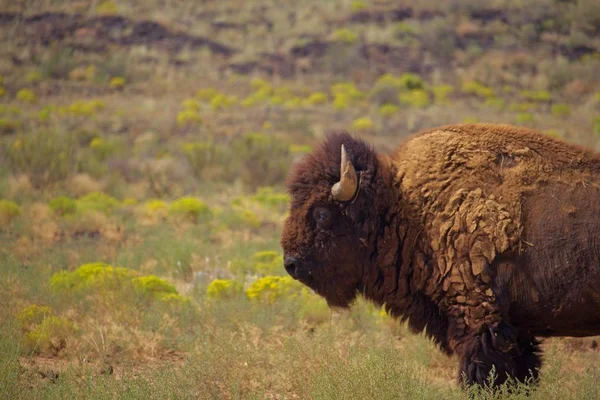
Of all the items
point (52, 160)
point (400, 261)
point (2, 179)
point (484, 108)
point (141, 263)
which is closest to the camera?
point (400, 261)

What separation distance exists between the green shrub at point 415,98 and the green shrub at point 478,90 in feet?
7.11

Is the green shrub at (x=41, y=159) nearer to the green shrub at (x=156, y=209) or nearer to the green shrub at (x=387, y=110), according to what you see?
the green shrub at (x=156, y=209)

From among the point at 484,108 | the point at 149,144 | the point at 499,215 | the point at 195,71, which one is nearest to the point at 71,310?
the point at 499,215

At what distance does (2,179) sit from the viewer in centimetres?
1583

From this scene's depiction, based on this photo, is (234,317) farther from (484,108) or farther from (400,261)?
(484,108)

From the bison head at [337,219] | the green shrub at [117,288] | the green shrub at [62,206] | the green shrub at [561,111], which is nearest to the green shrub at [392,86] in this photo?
the green shrub at [561,111]

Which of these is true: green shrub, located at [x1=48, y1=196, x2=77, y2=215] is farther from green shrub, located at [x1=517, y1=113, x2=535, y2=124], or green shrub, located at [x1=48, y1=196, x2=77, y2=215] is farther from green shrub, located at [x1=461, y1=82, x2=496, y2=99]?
green shrub, located at [x1=461, y1=82, x2=496, y2=99]

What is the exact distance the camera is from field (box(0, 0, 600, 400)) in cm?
603

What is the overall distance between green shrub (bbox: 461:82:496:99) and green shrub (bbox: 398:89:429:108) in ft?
7.11

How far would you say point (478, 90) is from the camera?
111 ft

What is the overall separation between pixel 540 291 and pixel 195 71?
3529 centimetres

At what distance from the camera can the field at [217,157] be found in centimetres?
603

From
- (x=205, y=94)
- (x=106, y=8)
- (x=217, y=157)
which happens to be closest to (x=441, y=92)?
(x=205, y=94)

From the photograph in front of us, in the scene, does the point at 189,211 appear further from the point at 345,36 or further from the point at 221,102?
the point at 345,36
